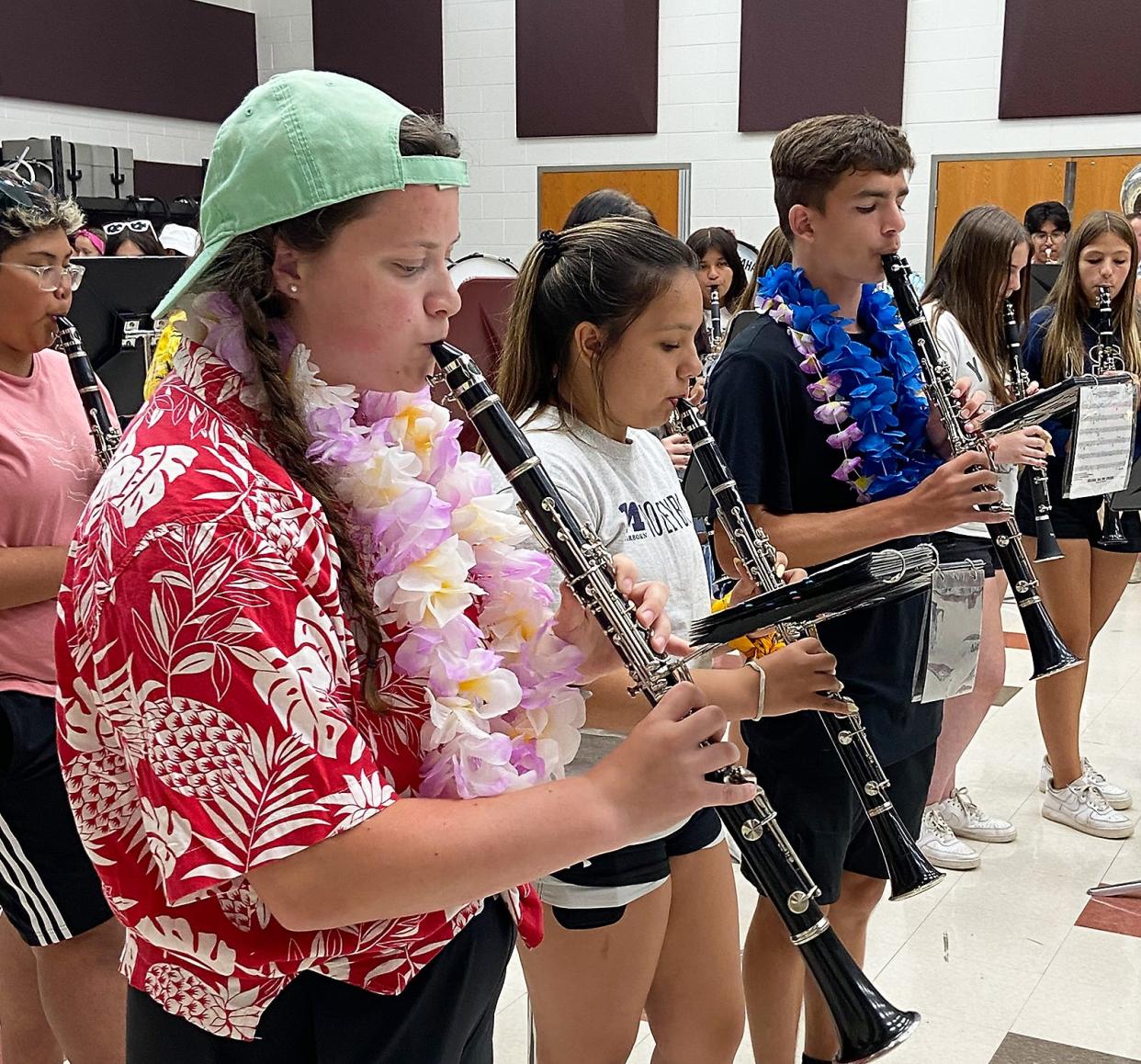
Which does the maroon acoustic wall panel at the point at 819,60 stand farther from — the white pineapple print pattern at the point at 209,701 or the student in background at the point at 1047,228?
the white pineapple print pattern at the point at 209,701

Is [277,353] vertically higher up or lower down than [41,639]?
higher up

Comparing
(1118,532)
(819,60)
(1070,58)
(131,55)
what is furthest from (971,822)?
(131,55)

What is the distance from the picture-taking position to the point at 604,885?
5.16 feet

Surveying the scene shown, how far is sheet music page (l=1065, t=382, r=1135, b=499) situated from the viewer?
2879 millimetres

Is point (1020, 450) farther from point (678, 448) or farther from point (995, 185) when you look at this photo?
point (995, 185)

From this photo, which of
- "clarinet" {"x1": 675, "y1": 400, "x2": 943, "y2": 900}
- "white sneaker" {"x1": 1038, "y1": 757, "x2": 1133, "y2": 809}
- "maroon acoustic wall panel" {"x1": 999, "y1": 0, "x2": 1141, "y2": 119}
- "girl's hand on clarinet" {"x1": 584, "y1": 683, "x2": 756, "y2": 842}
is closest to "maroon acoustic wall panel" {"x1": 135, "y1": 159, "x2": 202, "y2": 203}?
"maroon acoustic wall panel" {"x1": 999, "y1": 0, "x2": 1141, "y2": 119}

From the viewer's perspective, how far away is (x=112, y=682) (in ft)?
2.94

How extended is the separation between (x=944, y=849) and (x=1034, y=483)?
98cm

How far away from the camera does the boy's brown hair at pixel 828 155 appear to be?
2018mm

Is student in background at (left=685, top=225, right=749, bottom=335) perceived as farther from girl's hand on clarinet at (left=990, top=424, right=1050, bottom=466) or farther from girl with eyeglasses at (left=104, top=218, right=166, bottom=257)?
girl's hand on clarinet at (left=990, top=424, right=1050, bottom=466)

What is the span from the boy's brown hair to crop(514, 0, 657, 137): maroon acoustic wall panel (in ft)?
22.3

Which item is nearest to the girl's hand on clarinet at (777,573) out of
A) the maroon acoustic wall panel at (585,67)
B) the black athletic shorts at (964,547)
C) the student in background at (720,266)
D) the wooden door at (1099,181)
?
the black athletic shorts at (964,547)

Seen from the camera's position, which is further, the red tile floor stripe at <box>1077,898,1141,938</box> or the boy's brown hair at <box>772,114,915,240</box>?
the red tile floor stripe at <box>1077,898,1141,938</box>

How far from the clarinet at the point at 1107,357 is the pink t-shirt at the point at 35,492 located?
268 cm
